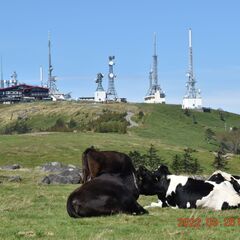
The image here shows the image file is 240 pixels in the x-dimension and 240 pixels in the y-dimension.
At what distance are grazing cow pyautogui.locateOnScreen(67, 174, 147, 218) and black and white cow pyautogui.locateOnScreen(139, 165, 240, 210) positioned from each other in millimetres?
2542

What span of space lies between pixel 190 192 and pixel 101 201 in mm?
3665

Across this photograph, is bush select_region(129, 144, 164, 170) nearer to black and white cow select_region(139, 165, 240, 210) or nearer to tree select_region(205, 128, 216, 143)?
black and white cow select_region(139, 165, 240, 210)

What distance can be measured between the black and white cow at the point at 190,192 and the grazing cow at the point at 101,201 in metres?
2.54

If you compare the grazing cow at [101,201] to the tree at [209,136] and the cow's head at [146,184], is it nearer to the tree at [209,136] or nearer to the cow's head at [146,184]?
the cow's head at [146,184]

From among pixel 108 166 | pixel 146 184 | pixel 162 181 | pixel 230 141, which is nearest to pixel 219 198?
pixel 162 181

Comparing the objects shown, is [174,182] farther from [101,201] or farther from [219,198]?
[101,201]

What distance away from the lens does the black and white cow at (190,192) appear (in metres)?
17.1

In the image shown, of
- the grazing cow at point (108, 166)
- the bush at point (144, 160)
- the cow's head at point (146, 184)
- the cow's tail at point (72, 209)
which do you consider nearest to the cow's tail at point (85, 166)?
the grazing cow at point (108, 166)

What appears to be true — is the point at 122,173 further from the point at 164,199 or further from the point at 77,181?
the point at 77,181

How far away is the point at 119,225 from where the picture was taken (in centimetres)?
1329

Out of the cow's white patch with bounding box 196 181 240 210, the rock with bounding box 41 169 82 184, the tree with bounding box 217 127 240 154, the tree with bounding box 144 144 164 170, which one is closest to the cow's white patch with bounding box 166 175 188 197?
the cow's white patch with bounding box 196 181 240 210

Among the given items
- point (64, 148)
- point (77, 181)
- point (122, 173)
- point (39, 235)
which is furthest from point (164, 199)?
point (64, 148)

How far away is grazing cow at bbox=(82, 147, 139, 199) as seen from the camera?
17312 millimetres
